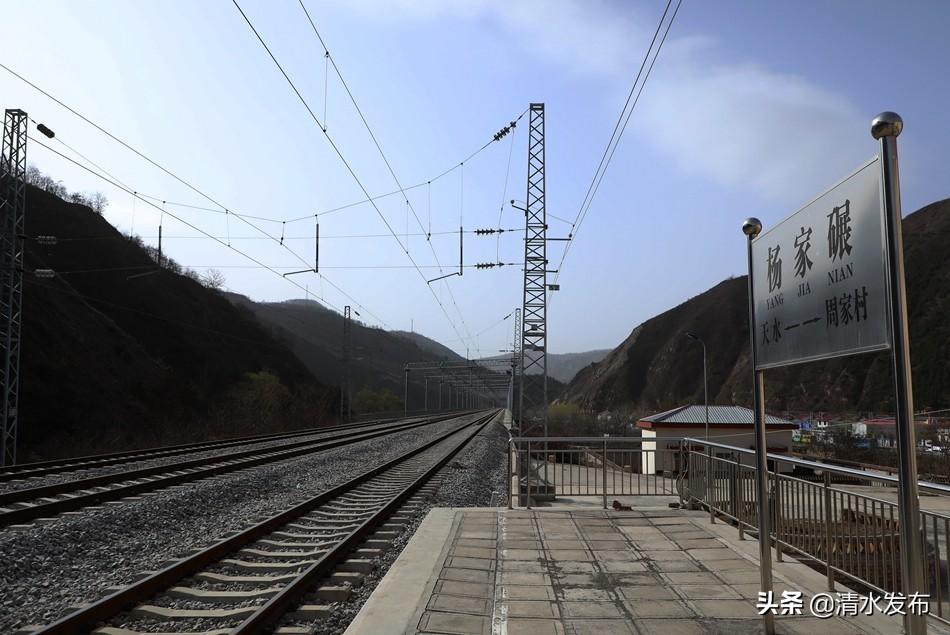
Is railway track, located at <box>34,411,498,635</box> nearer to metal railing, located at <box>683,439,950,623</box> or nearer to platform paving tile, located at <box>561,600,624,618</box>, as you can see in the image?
platform paving tile, located at <box>561,600,624,618</box>

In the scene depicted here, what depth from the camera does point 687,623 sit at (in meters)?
4.87

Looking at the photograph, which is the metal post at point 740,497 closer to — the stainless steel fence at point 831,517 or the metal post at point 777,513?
the stainless steel fence at point 831,517

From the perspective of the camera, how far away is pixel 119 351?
46.4 m

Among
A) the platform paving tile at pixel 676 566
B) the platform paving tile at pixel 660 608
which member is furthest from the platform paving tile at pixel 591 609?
the platform paving tile at pixel 676 566

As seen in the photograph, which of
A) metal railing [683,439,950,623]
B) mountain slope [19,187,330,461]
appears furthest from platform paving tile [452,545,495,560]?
mountain slope [19,187,330,461]

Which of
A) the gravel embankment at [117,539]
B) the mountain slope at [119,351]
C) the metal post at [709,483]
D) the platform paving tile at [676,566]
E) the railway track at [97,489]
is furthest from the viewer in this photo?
the mountain slope at [119,351]

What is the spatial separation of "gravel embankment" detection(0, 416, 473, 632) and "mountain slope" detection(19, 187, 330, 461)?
1481 centimetres

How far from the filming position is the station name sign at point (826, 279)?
3578 millimetres

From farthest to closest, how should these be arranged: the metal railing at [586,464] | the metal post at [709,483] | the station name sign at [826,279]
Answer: the metal railing at [586,464]
the metal post at [709,483]
the station name sign at [826,279]

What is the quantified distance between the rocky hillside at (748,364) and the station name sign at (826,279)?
45.8 m

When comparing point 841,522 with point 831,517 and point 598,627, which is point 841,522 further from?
point 598,627

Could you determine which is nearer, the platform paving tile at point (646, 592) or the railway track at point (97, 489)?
the platform paving tile at point (646, 592)

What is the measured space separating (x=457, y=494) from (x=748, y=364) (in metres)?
81.2

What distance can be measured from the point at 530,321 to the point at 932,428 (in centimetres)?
3347
